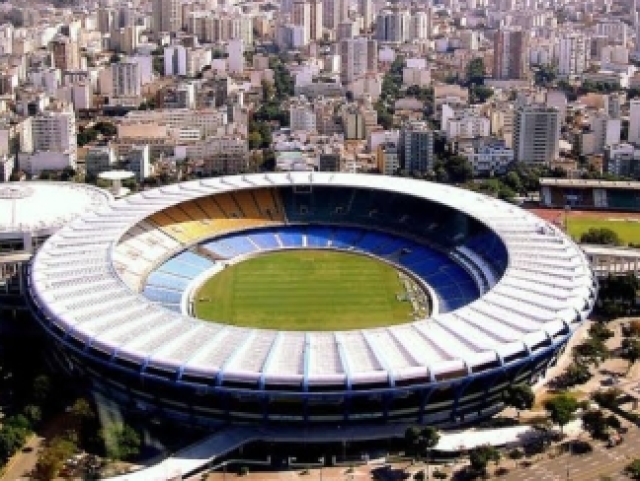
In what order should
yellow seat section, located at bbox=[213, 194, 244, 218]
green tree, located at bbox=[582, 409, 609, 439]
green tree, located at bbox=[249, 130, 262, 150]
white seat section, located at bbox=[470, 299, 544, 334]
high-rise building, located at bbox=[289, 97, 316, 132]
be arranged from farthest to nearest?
1. high-rise building, located at bbox=[289, 97, 316, 132]
2. green tree, located at bbox=[249, 130, 262, 150]
3. yellow seat section, located at bbox=[213, 194, 244, 218]
4. white seat section, located at bbox=[470, 299, 544, 334]
5. green tree, located at bbox=[582, 409, 609, 439]

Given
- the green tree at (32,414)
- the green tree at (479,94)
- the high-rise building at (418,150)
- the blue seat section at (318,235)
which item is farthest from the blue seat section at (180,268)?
the green tree at (479,94)

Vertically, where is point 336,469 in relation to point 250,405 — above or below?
below

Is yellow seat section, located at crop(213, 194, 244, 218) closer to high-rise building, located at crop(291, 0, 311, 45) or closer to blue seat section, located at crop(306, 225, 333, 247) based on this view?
blue seat section, located at crop(306, 225, 333, 247)

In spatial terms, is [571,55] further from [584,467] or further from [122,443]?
[122,443]

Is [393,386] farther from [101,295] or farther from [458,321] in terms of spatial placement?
[101,295]

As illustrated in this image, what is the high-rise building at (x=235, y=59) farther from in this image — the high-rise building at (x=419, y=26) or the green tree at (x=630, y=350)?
the green tree at (x=630, y=350)

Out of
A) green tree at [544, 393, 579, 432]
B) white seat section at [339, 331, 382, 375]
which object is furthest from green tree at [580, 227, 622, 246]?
white seat section at [339, 331, 382, 375]

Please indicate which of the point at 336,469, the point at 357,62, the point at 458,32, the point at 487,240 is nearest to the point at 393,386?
the point at 336,469
